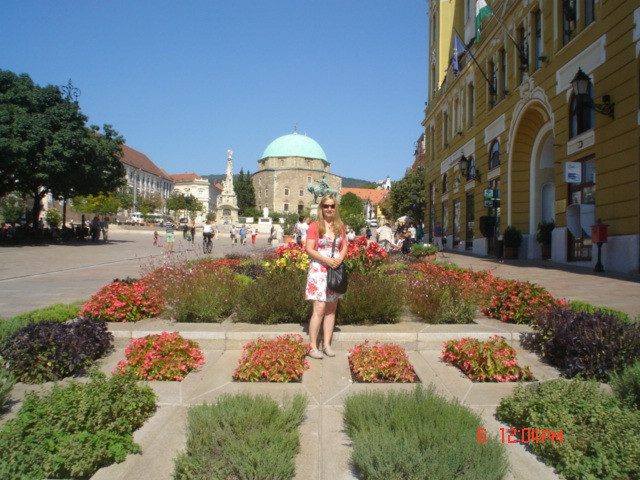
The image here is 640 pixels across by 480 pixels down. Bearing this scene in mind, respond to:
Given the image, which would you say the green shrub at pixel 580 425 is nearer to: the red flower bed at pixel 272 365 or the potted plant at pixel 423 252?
the red flower bed at pixel 272 365

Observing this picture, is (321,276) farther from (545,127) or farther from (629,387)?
(545,127)

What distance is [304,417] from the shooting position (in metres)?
3.82

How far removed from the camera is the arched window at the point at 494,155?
76.6 ft

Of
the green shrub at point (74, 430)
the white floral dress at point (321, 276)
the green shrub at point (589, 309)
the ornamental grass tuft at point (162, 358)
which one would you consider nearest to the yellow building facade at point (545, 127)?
the green shrub at point (589, 309)

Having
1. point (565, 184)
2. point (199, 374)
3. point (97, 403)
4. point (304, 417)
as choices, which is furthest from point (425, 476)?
point (565, 184)

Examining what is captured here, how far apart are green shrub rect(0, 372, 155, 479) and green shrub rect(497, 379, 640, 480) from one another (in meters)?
2.66

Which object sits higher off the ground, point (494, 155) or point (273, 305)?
point (494, 155)

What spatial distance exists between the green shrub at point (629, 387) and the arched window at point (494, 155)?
20.8 meters

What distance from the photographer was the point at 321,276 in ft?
17.5

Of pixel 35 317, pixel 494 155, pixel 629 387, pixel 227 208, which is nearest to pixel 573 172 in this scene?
pixel 494 155

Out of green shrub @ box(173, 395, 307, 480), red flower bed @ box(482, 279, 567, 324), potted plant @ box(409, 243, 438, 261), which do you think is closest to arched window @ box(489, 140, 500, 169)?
potted plant @ box(409, 243, 438, 261)

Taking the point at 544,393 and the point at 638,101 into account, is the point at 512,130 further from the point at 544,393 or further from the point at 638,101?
the point at 544,393

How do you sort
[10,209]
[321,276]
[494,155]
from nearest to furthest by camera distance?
1. [321,276]
2. [494,155]
3. [10,209]

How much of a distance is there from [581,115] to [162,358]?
1543 centimetres
